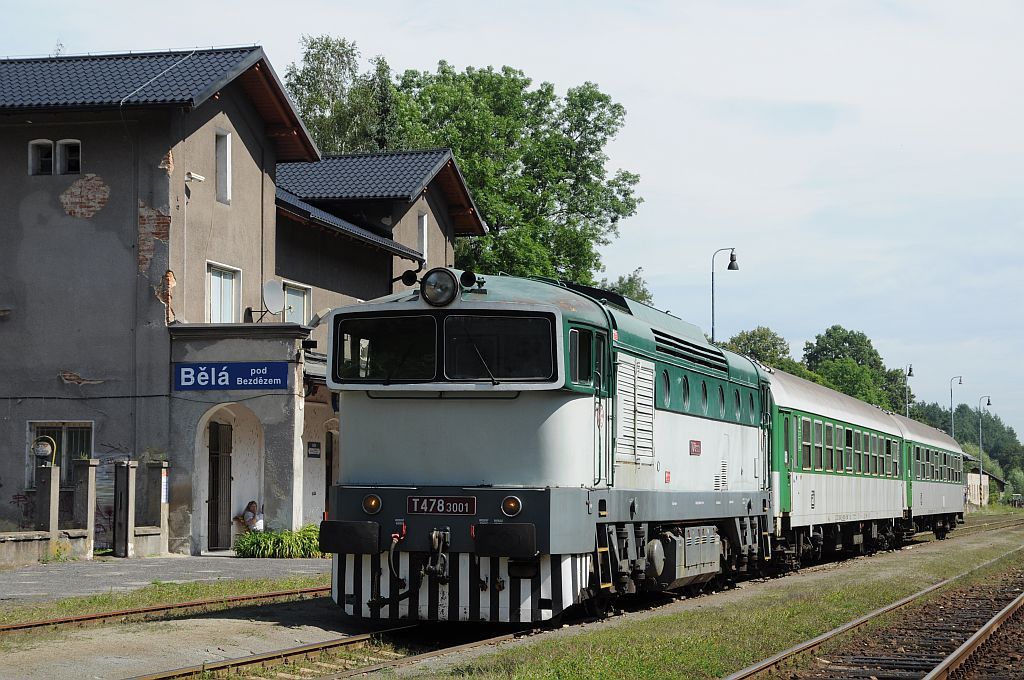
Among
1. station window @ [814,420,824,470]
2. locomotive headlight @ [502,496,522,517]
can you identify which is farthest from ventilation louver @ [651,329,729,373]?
station window @ [814,420,824,470]

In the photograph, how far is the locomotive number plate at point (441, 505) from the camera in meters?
12.3

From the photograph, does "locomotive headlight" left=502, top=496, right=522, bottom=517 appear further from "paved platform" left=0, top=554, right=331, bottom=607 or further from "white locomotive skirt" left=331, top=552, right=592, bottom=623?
"paved platform" left=0, top=554, right=331, bottom=607

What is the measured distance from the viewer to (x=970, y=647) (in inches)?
516

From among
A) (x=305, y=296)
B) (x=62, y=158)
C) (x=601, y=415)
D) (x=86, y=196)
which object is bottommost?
(x=601, y=415)

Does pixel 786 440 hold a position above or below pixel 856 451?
above

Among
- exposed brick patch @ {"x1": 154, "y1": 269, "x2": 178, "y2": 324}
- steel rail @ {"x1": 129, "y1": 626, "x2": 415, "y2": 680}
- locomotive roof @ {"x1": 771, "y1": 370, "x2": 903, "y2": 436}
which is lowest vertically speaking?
steel rail @ {"x1": 129, "y1": 626, "x2": 415, "y2": 680}

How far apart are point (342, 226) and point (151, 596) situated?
15228mm

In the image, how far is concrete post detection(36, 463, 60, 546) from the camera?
21906mm

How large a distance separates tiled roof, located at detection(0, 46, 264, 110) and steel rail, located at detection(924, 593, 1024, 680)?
16485 millimetres

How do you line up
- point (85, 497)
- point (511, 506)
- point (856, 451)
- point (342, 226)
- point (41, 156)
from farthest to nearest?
1. point (342, 226)
2. point (856, 451)
3. point (41, 156)
4. point (85, 497)
5. point (511, 506)

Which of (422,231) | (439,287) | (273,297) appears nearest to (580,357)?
(439,287)

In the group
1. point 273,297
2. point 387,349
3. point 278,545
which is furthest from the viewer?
point 273,297

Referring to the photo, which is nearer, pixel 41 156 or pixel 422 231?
pixel 41 156

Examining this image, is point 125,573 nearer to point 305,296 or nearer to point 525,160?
point 305,296
